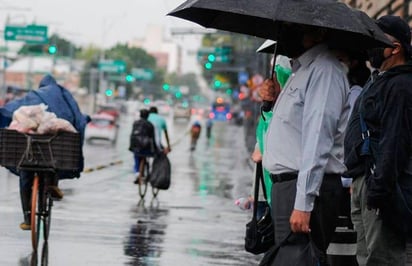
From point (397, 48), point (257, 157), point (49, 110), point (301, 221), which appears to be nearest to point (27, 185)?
point (49, 110)

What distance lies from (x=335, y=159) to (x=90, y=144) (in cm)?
4626

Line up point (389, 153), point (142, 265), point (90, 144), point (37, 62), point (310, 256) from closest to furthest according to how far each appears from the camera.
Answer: point (310, 256)
point (389, 153)
point (142, 265)
point (90, 144)
point (37, 62)

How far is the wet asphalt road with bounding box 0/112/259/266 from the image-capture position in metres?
10.5

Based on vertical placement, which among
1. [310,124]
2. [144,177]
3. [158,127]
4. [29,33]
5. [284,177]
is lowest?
[144,177]

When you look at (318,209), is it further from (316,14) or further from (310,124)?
(316,14)

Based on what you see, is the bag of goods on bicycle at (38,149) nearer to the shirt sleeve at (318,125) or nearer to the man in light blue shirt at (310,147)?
the man in light blue shirt at (310,147)

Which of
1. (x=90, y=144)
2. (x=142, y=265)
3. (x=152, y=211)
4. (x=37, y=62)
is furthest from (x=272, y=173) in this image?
(x=37, y=62)

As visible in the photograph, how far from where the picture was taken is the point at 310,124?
17.3 ft

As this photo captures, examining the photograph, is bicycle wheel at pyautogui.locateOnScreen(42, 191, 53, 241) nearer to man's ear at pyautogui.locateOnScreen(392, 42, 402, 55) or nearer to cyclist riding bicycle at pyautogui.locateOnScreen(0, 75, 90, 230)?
cyclist riding bicycle at pyautogui.locateOnScreen(0, 75, 90, 230)

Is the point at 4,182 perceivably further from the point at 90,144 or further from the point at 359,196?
the point at 90,144

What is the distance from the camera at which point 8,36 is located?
240 feet

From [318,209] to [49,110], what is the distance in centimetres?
569

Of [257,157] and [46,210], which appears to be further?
[46,210]

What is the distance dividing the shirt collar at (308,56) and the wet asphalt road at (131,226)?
15.7 feet
